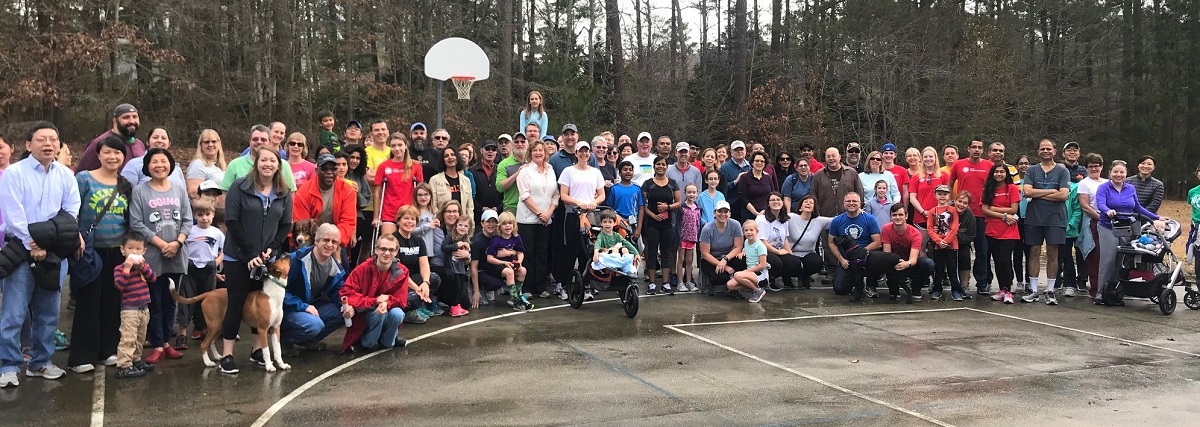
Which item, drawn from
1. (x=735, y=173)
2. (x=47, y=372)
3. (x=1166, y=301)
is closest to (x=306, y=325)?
(x=47, y=372)

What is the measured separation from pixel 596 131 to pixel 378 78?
19.9 feet

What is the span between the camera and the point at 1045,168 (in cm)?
1075

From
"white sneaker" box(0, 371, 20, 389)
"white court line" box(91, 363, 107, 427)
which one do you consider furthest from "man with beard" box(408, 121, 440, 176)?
"white sneaker" box(0, 371, 20, 389)

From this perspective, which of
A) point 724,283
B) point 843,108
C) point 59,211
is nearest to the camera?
point 59,211

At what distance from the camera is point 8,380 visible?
235 inches

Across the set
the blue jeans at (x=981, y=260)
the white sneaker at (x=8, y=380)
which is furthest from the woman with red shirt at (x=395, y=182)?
the blue jeans at (x=981, y=260)

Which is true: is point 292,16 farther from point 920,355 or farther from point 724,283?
point 920,355

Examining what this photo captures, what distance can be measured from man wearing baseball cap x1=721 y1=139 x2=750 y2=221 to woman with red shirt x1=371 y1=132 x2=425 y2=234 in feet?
14.6

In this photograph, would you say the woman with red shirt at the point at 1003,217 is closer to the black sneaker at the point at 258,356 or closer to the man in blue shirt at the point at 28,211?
the black sneaker at the point at 258,356

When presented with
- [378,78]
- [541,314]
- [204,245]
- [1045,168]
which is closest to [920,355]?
[541,314]

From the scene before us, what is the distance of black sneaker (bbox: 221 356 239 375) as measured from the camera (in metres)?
6.47

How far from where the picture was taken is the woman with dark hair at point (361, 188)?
349 inches

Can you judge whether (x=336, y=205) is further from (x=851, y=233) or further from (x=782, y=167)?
(x=782, y=167)

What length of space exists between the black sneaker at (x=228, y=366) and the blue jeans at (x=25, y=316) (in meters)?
1.09
